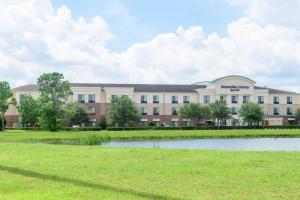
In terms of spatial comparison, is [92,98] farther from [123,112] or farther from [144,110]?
[123,112]

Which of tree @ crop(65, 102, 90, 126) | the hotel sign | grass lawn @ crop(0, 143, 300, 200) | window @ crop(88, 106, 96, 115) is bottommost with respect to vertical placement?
grass lawn @ crop(0, 143, 300, 200)

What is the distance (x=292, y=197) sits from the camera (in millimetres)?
10914

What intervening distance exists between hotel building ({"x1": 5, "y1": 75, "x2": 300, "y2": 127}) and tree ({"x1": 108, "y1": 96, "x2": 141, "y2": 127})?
12.5 meters

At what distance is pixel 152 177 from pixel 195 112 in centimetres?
8167

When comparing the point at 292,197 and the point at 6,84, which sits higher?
the point at 6,84

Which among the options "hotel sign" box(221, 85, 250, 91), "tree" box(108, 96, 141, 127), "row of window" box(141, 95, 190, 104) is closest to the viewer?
"tree" box(108, 96, 141, 127)

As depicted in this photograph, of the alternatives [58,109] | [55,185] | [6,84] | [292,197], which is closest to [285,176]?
[292,197]

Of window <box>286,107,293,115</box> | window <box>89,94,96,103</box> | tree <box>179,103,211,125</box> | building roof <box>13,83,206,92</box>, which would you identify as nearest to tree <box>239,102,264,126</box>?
tree <box>179,103,211,125</box>

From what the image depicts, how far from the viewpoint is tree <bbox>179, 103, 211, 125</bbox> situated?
94.9 metres

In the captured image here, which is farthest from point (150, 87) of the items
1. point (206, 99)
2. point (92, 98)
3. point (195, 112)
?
point (195, 112)

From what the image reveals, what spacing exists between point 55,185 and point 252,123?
8918cm

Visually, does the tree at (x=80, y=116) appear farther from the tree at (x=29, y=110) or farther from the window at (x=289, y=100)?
the window at (x=289, y=100)

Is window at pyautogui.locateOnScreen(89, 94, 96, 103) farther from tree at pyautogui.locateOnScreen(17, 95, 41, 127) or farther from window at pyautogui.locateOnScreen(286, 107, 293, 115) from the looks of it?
window at pyautogui.locateOnScreen(286, 107, 293, 115)

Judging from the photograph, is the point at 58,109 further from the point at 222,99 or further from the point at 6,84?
the point at 222,99
